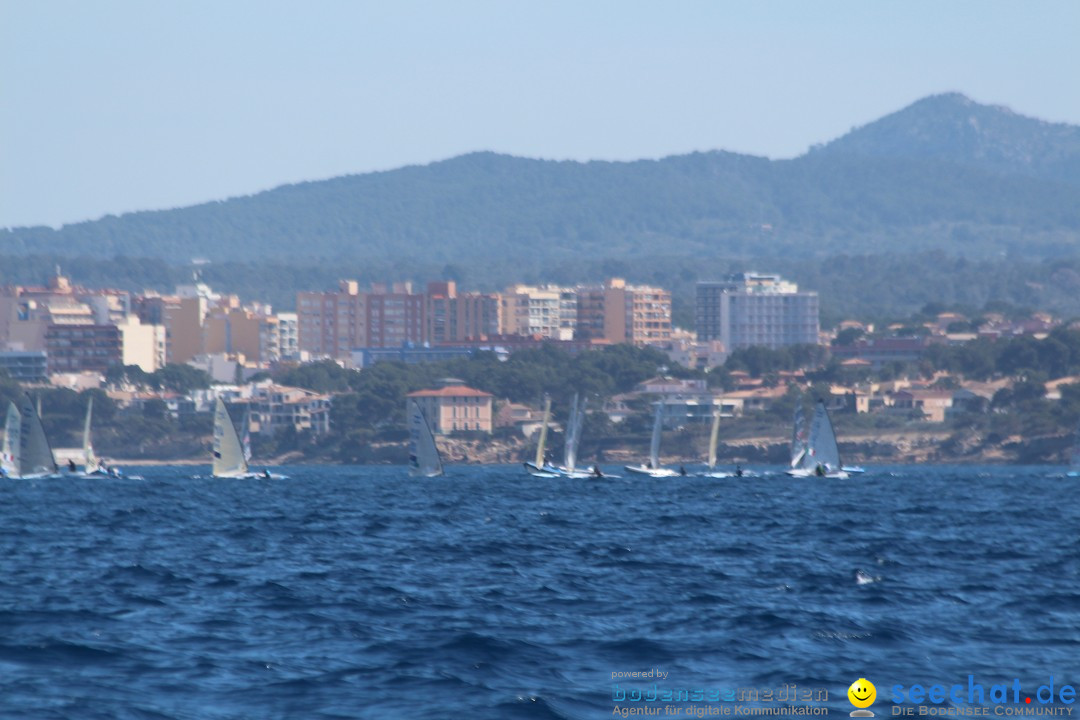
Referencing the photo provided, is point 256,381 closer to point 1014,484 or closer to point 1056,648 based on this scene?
point 1014,484

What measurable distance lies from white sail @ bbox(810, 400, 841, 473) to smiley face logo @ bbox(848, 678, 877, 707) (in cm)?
6946

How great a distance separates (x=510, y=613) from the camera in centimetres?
2445

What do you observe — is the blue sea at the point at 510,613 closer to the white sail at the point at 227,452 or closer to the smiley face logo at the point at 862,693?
the smiley face logo at the point at 862,693

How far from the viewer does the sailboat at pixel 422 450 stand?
8988 centimetres

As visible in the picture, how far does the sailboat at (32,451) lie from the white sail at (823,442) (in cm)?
3630

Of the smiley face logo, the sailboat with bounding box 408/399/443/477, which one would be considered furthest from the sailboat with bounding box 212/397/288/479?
the smiley face logo

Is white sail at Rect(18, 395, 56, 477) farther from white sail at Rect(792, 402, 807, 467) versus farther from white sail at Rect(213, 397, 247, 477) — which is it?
white sail at Rect(792, 402, 807, 467)

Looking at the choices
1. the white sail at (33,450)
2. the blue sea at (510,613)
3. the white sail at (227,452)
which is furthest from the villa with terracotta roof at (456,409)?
the blue sea at (510,613)

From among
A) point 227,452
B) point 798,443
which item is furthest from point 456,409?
point 227,452

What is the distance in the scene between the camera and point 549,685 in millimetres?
18969

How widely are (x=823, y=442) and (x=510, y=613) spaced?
65701 millimetres

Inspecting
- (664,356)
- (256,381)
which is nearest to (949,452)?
(664,356)

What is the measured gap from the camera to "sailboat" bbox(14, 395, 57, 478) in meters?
79.9

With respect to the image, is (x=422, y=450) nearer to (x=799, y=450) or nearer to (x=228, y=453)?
(x=228, y=453)
